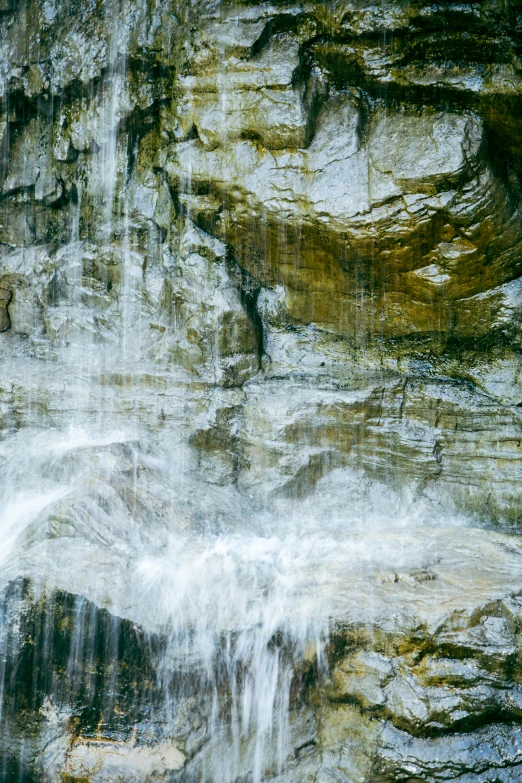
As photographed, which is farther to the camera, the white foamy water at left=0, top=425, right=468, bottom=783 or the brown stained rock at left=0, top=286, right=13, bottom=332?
the brown stained rock at left=0, top=286, right=13, bottom=332

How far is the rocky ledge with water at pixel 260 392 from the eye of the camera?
4.64 metres

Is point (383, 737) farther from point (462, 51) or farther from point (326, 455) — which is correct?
point (462, 51)

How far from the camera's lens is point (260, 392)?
731 centimetres

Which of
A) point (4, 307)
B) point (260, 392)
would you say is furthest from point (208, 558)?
point (4, 307)

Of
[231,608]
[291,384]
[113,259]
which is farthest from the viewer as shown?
[113,259]

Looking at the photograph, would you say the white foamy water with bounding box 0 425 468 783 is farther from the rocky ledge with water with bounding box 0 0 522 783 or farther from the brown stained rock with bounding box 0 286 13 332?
the brown stained rock with bounding box 0 286 13 332

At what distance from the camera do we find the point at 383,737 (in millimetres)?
4484

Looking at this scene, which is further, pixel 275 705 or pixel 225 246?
pixel 225 246

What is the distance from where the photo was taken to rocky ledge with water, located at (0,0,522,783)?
4.64 m

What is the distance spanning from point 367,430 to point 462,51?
12.1 feet

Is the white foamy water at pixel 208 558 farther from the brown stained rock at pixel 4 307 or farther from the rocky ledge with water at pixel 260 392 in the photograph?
the brown stained rock at pixel 4 307

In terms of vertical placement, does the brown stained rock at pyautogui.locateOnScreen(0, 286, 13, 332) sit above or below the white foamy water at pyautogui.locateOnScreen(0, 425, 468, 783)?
above

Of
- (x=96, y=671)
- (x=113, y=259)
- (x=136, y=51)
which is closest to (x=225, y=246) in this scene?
(x=113, y=259)

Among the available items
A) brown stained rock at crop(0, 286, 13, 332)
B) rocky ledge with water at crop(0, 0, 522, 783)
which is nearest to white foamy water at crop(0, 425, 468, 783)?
rocky ledge with water at crop(0, 0, 522, 783)
